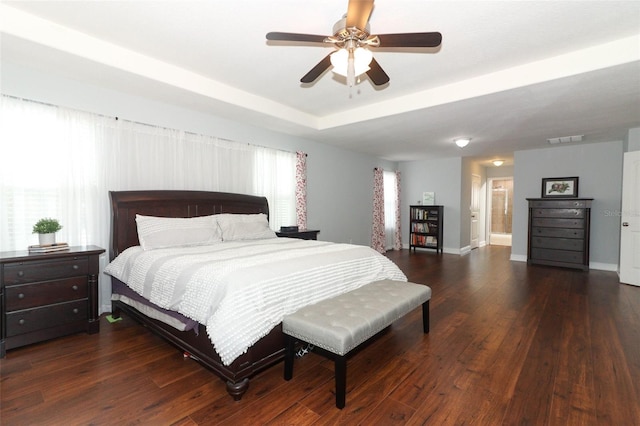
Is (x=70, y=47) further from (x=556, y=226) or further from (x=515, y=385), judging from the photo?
(x=556, y=226)

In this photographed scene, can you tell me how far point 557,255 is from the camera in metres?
5.70

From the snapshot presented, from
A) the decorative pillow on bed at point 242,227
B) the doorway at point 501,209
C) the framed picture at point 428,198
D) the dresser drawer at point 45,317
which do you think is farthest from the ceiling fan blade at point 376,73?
the doorway at point 501,209

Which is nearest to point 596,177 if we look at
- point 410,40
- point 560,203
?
point 560,203

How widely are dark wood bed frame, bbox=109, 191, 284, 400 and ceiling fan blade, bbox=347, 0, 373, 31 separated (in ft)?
6.65

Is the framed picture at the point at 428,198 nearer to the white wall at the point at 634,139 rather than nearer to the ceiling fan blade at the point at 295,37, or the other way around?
the white wall at the point at 634,139

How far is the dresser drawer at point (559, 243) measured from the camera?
5486 millimetres

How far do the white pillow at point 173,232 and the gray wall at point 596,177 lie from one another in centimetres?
647

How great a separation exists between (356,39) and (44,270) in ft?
9.96

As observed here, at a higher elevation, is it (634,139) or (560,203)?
(634,139)

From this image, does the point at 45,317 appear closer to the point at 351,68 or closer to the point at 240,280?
the point at 240,280

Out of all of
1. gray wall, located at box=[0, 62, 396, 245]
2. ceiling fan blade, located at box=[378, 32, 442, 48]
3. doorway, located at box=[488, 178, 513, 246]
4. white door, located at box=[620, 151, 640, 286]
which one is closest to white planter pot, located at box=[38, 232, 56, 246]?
gray wall, located at box=[0, 62, 396, 245]

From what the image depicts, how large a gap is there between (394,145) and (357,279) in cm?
387

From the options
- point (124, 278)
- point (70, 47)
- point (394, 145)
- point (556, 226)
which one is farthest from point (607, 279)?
point (70, 47)

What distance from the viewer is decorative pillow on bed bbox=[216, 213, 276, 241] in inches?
142
